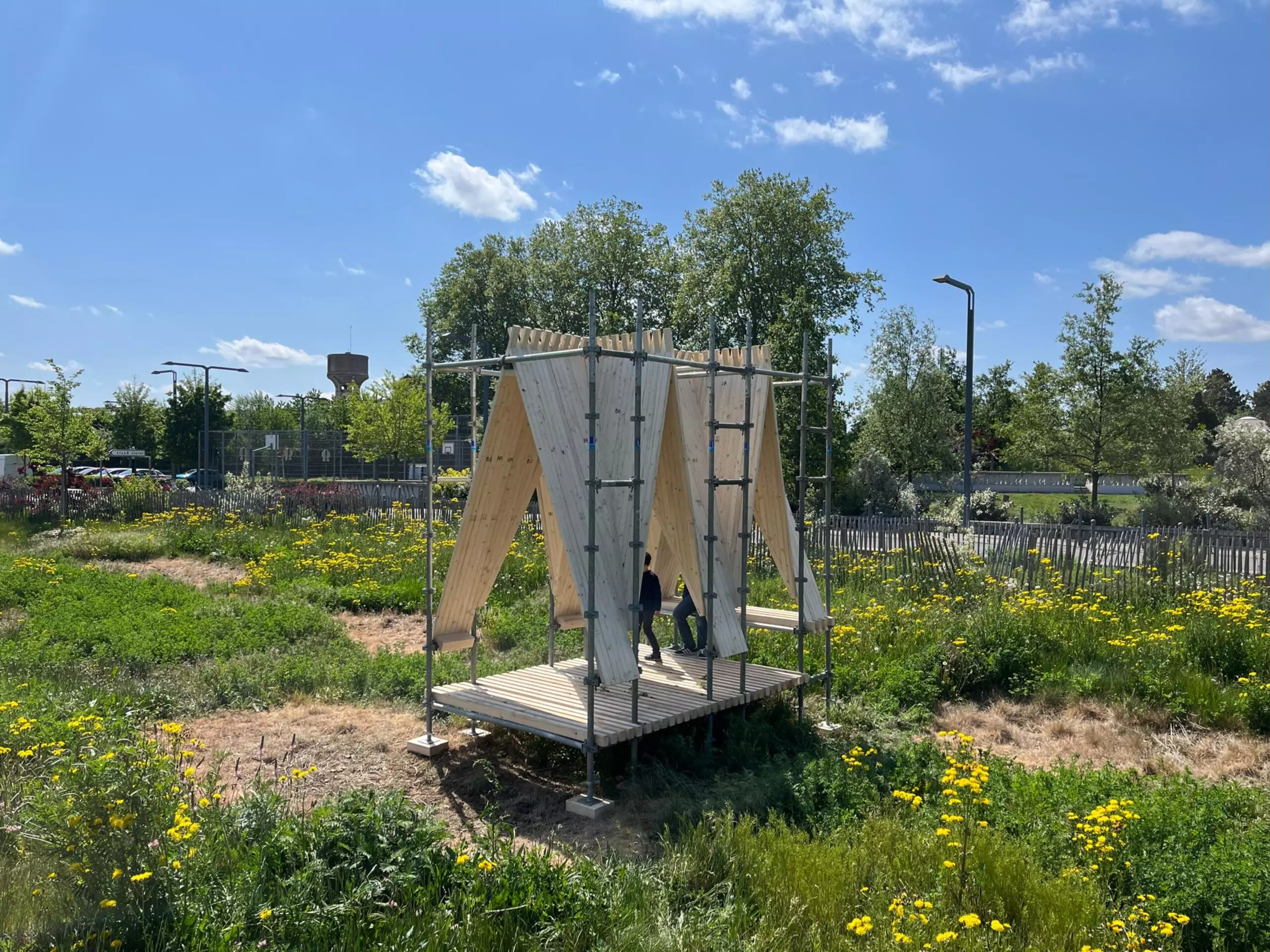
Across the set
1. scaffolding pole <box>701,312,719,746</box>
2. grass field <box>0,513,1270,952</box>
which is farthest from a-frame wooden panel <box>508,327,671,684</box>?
grass field <box>0,513,1270,952</box>

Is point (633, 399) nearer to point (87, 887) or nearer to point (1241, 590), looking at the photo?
point (87, 887)

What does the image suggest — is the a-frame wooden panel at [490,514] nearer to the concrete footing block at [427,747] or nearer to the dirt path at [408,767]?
the concrete footing block at [427,747]

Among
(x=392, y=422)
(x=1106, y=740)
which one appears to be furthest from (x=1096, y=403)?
(x=392, y=422)

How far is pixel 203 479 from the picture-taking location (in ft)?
121

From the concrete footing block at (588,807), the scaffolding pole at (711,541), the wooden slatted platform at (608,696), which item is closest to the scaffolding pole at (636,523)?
the wooden slatted platform at (608,696)

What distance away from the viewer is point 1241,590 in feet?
35.7

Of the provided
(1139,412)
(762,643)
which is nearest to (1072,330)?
(1139,412)

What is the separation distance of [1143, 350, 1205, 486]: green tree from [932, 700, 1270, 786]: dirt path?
64.8ft

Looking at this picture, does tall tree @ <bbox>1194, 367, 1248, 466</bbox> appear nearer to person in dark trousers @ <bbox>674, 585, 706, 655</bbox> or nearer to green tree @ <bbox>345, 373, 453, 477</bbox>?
green tree @ <bbox>345, 373, 453, 477</bbox>

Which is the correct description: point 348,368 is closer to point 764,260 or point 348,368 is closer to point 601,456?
point 764,260

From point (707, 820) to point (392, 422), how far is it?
34520 mm

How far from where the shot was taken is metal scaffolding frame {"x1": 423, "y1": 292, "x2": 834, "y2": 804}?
630 centimetres

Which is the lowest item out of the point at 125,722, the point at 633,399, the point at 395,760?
the point at 395,760

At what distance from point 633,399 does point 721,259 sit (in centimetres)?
2695
